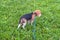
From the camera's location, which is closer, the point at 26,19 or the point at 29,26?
the point at 26,19

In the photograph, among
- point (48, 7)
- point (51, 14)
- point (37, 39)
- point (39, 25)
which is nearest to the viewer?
point (37, 39)

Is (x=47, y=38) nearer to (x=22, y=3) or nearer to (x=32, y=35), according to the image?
(x=32, y=35)

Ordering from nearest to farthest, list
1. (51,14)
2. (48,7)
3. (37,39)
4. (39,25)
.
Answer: (37,39), (39,25), (51,14), (48,7)

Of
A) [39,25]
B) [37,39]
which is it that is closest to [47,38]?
[37,39]

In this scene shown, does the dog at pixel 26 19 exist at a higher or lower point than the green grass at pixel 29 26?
higher

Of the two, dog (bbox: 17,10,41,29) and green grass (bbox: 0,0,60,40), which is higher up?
dog (bbox: 17,10,41,29)

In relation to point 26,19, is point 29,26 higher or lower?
lower

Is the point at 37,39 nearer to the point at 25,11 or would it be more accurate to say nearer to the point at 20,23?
the point at 20,23

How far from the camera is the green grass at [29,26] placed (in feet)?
16.9

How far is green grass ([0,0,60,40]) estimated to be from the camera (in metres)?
5.16

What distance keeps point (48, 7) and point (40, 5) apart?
0.28 meters

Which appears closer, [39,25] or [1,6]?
[39,25]

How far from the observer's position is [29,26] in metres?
5.48

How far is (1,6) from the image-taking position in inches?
260
